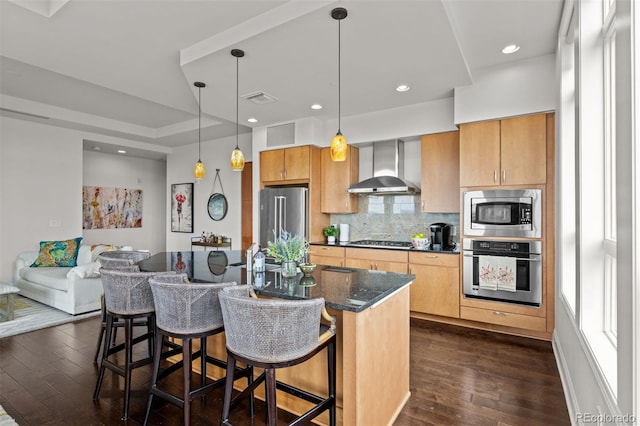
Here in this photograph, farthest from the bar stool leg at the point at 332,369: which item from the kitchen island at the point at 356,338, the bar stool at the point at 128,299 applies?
the bar stool at the point at 128,299

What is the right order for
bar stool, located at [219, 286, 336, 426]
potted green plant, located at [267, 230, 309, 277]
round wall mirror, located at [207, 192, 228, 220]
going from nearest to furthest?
1. bar stool, located at [219, 286, 336, 426]
2. potted green plant, located at [267, 230, 309, 277]
3. round wall mirror, located at [207, 192, 228, 220]

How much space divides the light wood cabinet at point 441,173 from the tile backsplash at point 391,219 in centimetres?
32

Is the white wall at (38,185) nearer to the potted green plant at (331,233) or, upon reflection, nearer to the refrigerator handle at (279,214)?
the refrigerator handle at (279,214)

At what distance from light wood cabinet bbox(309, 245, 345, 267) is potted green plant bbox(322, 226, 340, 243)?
296 mm

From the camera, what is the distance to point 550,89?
3.30 m

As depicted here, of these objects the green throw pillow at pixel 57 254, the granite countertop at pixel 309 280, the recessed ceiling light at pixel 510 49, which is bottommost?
the green throw pillow at pixel 57 254

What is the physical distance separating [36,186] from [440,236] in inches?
253

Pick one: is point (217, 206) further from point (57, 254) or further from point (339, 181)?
point (339, 181)

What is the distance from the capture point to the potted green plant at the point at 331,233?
5029 mm

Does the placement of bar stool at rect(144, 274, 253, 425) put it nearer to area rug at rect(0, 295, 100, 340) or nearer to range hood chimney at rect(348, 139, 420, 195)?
area rug at rect(0, 295, 100, 340)

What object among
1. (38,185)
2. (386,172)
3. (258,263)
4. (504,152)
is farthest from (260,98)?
(38,185)

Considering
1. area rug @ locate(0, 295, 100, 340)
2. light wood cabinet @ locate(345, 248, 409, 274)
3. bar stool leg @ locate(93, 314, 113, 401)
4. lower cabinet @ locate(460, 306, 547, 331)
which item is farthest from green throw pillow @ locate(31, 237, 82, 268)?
lower cabinet @ locate(460, 306, 547, 331)

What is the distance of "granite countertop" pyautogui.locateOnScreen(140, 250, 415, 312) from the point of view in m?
1.84

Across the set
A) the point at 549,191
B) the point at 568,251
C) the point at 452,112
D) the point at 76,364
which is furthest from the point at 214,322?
the point at 452,112
